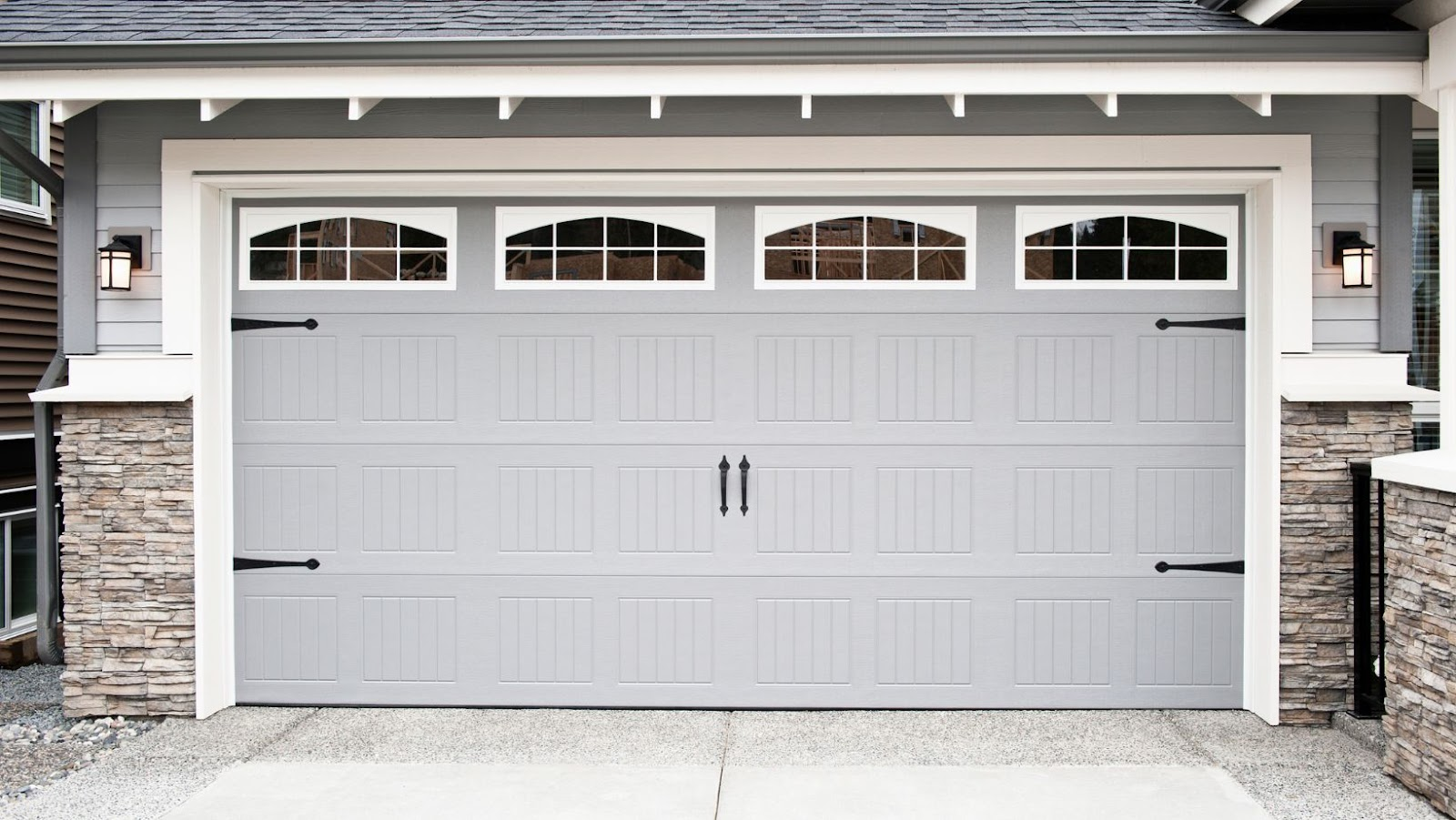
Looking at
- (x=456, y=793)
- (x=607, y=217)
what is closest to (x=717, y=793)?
(x=456, y=793)

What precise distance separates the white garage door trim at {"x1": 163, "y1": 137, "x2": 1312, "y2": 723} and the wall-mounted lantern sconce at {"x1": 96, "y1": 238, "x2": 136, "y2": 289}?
162 mm

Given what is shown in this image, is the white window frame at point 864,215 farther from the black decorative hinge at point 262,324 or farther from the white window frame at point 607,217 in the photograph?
the black decorative hinge at point 262,324

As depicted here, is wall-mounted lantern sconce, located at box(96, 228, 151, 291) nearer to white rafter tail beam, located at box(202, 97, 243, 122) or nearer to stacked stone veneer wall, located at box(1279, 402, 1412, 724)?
white rafter tail beam, located at box(202, 97, 243, 122)

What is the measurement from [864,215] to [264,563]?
2928 mm

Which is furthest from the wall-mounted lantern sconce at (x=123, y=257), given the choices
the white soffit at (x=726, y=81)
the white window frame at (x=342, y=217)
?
the white soffit at (x=726, y=81)

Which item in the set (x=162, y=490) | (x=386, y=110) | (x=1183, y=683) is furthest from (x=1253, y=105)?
(x=162, y=490)

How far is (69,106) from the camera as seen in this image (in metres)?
4.01

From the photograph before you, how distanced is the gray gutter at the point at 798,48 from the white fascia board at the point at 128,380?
1203mm

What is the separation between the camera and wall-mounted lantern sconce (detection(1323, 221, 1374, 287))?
163 inches

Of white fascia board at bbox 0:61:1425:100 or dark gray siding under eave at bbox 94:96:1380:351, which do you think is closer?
white fascia board at bbox 0:61:1425:100

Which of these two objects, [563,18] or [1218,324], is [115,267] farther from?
[1218,324]

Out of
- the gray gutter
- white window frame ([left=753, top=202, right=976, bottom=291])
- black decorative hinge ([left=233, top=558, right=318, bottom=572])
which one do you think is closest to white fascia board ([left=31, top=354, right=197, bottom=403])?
black decorative hinge ([left=233, top=558, right=318, bottom=572])

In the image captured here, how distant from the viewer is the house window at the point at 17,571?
6.34 meters

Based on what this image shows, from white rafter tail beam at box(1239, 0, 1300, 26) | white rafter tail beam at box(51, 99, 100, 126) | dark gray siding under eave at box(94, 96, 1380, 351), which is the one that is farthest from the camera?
dark gray siding under eave at box(94, 96, 1380, 351)
